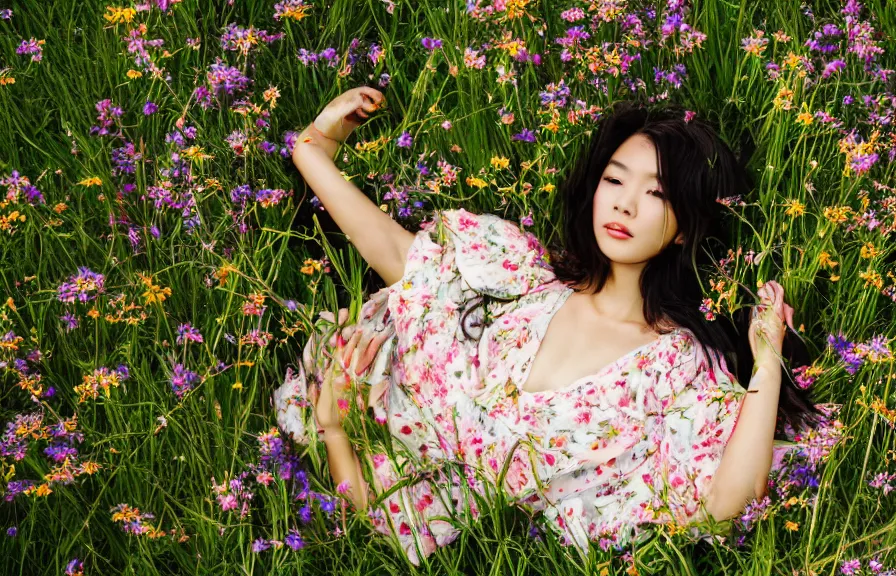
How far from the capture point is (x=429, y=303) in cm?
358

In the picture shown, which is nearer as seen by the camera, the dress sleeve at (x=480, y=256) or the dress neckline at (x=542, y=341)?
the dress neckline at (x=542, y=341)

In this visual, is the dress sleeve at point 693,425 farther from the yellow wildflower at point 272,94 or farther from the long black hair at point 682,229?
the yellow wildflower at point 272,94

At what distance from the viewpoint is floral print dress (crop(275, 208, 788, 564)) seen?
3.28 m

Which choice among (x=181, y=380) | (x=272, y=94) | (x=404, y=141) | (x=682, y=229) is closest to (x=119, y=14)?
(x=272, y=94)

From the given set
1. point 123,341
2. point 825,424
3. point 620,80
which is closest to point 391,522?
point 123,341

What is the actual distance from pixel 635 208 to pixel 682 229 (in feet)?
0.54

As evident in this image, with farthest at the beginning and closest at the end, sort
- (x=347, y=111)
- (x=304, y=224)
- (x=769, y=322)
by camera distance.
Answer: (x=304, y=224)
(x=347, y=111)
(x=769, y=322)

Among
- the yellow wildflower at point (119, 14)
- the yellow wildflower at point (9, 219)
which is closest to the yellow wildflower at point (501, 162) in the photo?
the yellow wildflower at point (119, 14)

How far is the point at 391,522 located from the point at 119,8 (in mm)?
1816

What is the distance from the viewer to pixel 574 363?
3430 millimetres

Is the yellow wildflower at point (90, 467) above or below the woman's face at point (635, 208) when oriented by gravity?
below

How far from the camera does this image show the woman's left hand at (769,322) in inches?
128

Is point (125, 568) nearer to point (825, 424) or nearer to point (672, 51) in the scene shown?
point (825, 424)

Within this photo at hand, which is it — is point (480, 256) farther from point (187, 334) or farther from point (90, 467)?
point (90, 467)
